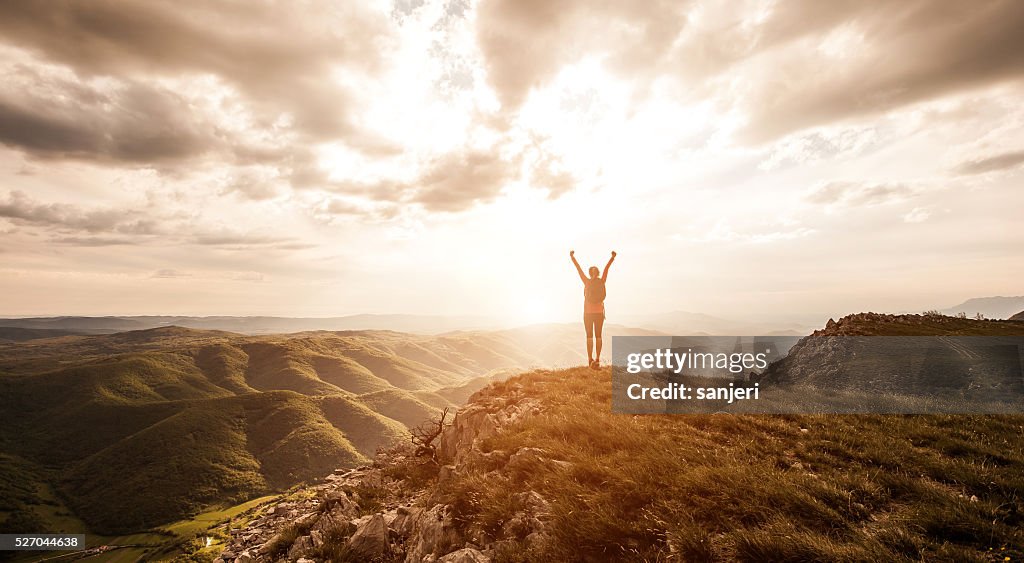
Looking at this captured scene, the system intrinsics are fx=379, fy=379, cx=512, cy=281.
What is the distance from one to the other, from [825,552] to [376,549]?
9.30 meters

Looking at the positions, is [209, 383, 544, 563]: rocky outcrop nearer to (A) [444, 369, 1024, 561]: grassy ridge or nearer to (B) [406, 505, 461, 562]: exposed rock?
(B) [406, 505, 461, 562]: exposed rock

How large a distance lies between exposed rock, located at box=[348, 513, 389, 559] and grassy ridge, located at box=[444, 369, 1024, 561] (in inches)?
93.0

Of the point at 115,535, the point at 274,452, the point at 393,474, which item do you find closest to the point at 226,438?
the point at 274,452

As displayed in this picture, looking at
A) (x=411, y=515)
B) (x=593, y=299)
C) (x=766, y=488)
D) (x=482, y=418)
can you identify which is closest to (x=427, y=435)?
(x=482, y=418)

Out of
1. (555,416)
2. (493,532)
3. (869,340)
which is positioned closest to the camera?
(493,532)

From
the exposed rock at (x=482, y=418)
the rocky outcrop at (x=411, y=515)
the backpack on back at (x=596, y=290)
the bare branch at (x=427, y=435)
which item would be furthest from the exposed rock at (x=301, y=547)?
the backpack on back at (x=596, y=290)

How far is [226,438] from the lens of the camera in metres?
169

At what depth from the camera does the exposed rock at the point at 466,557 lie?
6.74 m

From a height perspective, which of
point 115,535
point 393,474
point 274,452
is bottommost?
point 115,535

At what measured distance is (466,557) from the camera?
6852 mm

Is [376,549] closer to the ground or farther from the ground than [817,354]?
closer to the ground

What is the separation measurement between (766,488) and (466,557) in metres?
5.23

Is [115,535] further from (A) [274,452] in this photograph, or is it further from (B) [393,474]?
(B) [393,474]

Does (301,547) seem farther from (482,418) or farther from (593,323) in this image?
(593,323)
